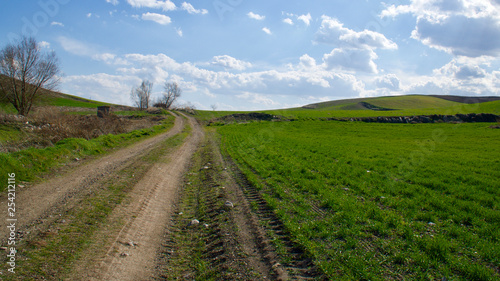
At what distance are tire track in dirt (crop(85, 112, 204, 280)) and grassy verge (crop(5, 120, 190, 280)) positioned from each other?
0.30 metres

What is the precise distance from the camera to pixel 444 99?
14138 cm

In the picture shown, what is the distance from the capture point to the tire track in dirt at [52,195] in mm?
5758

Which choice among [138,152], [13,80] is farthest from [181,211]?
[13,80]

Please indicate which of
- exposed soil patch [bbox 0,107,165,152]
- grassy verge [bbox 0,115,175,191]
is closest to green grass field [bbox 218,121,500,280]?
grassy verge [bbox 0,115,175,191]

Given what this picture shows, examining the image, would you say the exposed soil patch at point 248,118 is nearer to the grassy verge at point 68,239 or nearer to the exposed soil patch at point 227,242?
the exposed soil patch at point 227,242

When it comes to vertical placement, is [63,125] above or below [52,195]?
above

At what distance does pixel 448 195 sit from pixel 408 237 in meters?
4.55

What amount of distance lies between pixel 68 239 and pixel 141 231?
4.55 feet

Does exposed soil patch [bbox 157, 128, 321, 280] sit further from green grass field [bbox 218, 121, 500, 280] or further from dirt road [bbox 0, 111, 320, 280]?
green grass field [bbox 218, 121, 500, 280]

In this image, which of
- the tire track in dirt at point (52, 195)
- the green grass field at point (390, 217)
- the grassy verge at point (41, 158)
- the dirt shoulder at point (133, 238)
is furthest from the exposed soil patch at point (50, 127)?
the green grass field at point (390, 217)

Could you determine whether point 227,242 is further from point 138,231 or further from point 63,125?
point 63,125

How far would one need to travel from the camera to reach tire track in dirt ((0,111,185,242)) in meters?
5.76

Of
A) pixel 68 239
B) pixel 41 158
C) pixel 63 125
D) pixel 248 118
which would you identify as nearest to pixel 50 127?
pixel 63 125

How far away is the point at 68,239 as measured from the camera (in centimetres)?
516
